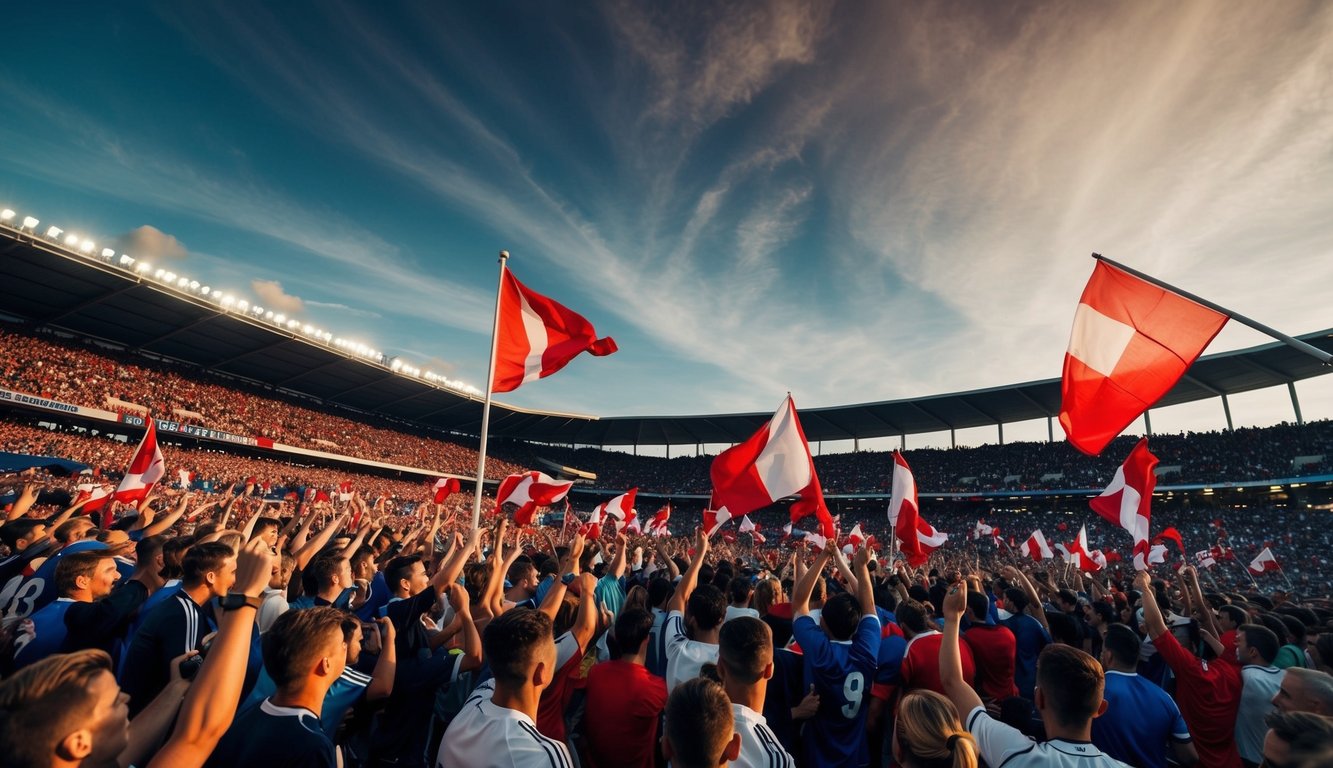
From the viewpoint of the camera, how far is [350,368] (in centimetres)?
3812

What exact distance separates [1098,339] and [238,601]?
291 inches

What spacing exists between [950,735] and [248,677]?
341 centimetres

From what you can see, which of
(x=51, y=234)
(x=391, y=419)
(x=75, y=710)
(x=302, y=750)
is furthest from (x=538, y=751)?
(x=391, y=419)

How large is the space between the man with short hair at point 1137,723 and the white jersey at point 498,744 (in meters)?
3.34

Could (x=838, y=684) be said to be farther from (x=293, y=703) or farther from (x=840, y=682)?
(x=293, y=703)

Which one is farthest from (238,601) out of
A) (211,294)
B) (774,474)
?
(211,294)

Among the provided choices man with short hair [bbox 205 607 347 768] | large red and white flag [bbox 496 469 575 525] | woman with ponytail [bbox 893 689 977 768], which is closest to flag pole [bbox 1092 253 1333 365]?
woman with ponytail [bbox 893 689 977 768]

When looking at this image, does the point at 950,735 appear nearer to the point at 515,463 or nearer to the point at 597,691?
the point at 597,691

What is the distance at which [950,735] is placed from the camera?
2.13 m

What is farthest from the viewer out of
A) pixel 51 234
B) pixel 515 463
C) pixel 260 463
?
pixel 515 463

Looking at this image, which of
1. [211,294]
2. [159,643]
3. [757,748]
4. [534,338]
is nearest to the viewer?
[757,748]

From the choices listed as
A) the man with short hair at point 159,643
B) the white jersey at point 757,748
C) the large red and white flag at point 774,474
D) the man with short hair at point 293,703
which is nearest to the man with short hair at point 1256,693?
the large red and white flag at point 774,474

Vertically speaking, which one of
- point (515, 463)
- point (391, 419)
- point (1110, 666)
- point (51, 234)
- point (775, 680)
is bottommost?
point (515, 463)

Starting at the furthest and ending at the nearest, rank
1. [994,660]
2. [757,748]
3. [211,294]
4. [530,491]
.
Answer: [211,294], [530,491], [994,660], [757,748]
